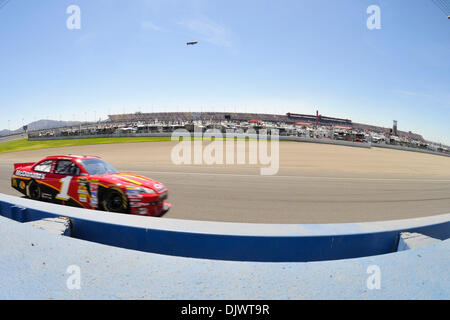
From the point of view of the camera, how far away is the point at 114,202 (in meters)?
4.29

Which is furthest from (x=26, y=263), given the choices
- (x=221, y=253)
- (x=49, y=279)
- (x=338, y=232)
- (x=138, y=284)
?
(x=338, y=232)

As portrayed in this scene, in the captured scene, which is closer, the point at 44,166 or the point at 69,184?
the point at 69,184

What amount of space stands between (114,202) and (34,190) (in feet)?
8.37

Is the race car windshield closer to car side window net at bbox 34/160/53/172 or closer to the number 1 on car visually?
the number 1 on car

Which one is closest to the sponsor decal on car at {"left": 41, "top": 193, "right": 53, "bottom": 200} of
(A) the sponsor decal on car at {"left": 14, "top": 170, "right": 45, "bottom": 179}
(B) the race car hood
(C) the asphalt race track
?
(A) the sponsor decal on car at {"left": 14, "top": 170, "right": 45, "bottom": 179}

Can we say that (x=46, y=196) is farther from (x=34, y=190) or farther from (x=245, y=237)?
(x=245, y=237)

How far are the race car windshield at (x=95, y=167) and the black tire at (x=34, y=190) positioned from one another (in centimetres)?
139

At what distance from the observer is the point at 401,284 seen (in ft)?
4.11

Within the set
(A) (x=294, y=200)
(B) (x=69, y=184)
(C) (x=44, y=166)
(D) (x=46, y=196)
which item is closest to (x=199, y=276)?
(B) (x=69, y=184)

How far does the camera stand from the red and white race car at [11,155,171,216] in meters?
4.22

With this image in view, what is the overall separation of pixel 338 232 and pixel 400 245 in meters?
0.57

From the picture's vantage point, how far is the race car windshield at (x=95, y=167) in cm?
476

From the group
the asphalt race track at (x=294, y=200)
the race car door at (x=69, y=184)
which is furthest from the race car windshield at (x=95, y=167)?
the asphalt race track at (x=294, y=200)

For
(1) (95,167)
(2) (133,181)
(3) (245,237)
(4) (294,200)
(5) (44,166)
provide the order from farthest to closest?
(4) (294,200) → (5) (44,166) → (1) (95,167) → (2) (133,181) → (3) (245,237)
